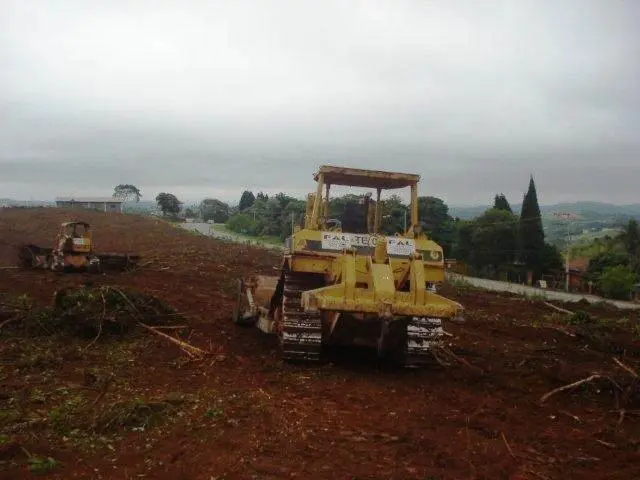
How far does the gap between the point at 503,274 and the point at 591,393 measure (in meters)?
41.1

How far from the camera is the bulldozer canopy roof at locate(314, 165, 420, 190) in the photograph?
8.80 m

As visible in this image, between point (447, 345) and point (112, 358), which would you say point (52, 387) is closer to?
point (112, 358)

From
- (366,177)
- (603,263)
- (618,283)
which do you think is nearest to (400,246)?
(366,177)

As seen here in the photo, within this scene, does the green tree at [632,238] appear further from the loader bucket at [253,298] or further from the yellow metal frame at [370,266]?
the yellow metal frame at [370,266]

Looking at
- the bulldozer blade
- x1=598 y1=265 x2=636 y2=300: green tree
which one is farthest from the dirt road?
the bulldozer blade

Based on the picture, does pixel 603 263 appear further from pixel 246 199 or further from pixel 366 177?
pixel 246 199

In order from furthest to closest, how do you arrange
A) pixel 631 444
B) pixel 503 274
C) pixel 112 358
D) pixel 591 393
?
pixel 503 274, pixel 112 358, pixel 591 393, pixel 631 444

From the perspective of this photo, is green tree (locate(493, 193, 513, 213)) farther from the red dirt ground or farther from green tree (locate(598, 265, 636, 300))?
the red dirt ground

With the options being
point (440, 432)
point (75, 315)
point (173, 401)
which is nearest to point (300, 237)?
point (173, 401)

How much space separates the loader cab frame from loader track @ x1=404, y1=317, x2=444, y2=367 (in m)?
1.35

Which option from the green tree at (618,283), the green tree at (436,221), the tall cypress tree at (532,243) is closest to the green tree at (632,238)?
the tall cypress tree at (532,243)

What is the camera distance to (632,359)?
35.2ft

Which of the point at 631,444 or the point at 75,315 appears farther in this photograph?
the point at 75,315

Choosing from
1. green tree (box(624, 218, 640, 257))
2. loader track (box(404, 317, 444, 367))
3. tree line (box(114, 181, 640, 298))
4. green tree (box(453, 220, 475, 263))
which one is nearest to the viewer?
loader track (box(404, 317, 444, 367))
